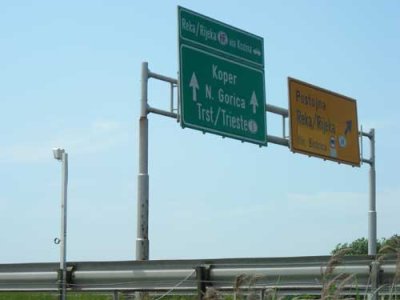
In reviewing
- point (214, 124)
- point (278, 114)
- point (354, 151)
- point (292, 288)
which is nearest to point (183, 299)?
point (292, 288)

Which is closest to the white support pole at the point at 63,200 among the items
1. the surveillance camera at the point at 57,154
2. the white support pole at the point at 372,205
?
the surveillance camera at the point at 57,154

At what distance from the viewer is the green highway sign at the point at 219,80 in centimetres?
2031

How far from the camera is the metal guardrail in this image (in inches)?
384

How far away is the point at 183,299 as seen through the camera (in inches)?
457

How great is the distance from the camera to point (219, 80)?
21.2m

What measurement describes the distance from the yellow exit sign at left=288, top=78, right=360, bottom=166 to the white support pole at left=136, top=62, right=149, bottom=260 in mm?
5981

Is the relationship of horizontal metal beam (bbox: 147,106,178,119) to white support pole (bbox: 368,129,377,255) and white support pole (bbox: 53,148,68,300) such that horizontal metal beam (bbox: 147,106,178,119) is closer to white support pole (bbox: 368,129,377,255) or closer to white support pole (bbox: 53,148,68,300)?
white support pole (bbox: 53,148,68,300)

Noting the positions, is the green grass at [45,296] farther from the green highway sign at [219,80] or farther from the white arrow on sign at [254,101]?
the white arrow on sign at [254,101]

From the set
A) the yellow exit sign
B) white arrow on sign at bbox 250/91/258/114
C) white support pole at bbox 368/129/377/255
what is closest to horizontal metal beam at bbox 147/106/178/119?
white arrow on sign at bbox 250/91/258/114

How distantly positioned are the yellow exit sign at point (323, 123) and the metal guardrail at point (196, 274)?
11.8 metres

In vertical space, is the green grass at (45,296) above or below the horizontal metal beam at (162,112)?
below

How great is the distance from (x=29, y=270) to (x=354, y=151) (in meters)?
15.6

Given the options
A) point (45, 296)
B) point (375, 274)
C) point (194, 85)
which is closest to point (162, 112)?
point (194, 85)

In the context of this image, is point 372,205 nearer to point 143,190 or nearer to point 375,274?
point 143,190
